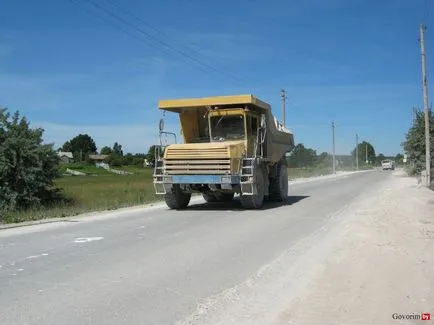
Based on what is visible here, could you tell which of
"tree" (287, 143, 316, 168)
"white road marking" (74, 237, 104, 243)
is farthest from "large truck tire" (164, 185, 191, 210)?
"tree" (287, 143, 316, 168)

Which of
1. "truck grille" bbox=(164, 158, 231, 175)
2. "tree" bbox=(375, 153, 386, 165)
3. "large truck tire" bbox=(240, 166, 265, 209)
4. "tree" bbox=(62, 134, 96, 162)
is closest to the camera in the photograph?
"truck grille" bbox=(164, 158, 231, 175)

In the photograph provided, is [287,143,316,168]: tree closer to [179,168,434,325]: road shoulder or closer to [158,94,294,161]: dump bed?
[158,94,294,161]: dump bed

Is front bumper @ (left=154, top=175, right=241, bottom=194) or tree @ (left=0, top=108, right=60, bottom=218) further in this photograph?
tree @ (left=0, top=108, right=60, bottom=218)

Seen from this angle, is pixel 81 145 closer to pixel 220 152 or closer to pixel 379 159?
pixel 379 159

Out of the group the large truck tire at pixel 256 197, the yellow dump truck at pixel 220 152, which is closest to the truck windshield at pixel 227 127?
the yellow dump truck at pixel 220 152

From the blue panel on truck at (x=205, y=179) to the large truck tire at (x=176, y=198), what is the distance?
2.65 feet

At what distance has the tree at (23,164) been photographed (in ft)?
85.4

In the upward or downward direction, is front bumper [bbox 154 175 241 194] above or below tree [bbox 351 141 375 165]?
below

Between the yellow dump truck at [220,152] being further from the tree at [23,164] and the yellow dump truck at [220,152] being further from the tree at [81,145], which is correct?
the tree at [81,145]

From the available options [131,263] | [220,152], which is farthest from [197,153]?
[131,263]

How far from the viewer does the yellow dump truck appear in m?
16.8

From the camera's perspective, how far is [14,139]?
26406mm

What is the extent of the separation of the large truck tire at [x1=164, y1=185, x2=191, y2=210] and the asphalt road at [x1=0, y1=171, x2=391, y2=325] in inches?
87.4

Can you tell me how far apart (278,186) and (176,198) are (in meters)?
4.59
